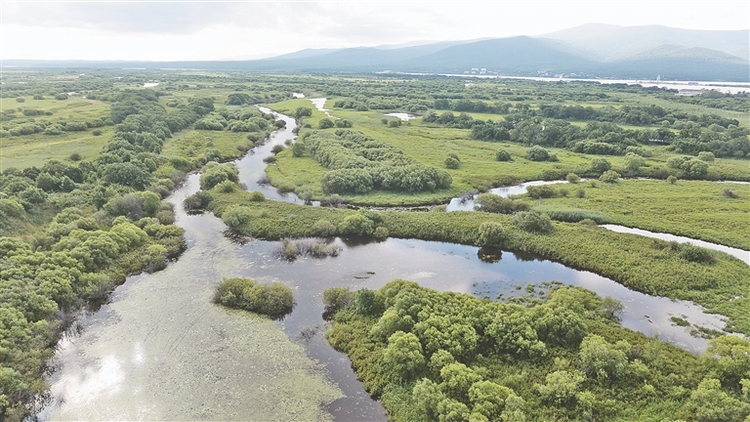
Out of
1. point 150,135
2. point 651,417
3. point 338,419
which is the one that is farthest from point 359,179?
point 150,135

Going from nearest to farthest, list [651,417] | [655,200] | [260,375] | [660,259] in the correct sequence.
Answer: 1. [651,417]
2. [260,375]
3. [660,259]
4. [655,200]

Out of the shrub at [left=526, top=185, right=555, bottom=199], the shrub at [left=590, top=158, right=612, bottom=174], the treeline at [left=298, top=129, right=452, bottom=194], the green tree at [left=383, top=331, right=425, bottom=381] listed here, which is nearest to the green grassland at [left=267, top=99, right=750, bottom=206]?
the shrub at [left=590, top=158, right=612, bottom=174]

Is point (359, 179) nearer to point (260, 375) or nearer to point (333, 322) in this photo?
point (333, 322)

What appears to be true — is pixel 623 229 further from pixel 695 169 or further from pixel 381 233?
pixel 695 169

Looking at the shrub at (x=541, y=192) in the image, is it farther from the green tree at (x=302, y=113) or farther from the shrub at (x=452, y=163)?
the green tree at (x=302, y=113)

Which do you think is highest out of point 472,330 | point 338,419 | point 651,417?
point 472,330
